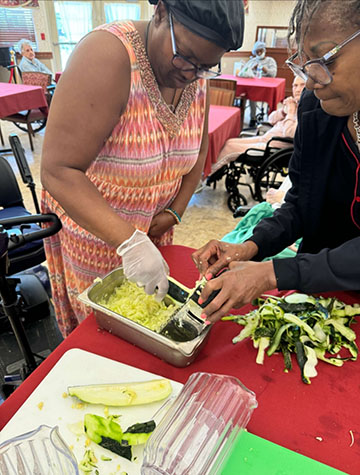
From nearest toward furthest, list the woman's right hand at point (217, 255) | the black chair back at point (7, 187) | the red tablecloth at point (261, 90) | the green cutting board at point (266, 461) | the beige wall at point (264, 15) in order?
the green cutting board at point (266, 461) → the woman's right hand at point (217, 255) → the black chair back at point (7, 187) → the red tablecloth at point (261, 90) → the beige wall at point (264, 15)

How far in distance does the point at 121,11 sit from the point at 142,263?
10.1 meters

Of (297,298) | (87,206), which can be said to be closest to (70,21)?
(87,206)

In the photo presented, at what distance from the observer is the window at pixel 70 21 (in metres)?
8.44

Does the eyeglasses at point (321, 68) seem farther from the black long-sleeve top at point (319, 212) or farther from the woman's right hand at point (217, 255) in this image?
the woman's right hand at point (217, 255)

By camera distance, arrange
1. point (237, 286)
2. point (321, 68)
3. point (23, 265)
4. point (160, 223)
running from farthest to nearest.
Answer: point (23, 265)
point (160, 223)
point (237, 286)
point (321, 68)

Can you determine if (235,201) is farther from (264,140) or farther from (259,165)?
(264,140)

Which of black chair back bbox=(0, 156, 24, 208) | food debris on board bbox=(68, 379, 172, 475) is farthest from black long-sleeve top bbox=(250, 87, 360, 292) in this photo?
black chair back bbox=(0, 156, 24, 208)

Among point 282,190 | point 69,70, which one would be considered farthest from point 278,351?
point 282,190

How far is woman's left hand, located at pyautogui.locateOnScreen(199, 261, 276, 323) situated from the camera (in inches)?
36.4

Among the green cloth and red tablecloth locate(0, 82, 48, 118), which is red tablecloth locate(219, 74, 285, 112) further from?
the green cloth

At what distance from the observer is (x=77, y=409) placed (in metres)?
0.78

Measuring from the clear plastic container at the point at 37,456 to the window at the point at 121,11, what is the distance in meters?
→ 10.3

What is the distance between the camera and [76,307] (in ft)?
4.73

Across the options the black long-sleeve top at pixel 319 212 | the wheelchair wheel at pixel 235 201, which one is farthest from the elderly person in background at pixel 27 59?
the black long-sleeve top at pixel 319 212
